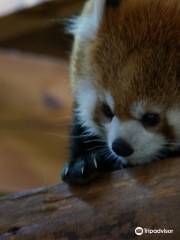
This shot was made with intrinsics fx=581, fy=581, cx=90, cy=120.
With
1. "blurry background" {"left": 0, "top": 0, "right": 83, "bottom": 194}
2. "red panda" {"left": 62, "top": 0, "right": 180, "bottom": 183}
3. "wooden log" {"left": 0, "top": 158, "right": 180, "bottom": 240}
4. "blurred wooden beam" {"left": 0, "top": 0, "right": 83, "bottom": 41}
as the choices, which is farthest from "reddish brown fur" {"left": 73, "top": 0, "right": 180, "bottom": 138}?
"blurry background" {"left": 0, "top": 0, "right": 83, "bottom": 194}

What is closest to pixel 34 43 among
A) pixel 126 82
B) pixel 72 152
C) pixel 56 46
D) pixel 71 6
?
pixel 56 46

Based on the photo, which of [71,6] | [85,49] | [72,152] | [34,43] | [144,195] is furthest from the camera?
[34,43]

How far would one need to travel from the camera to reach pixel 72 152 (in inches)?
93.3

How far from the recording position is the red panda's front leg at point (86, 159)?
2037mm

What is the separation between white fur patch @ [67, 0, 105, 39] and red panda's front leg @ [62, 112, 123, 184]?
0.37m

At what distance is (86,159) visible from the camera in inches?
85.3

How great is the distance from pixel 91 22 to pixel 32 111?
1.76m

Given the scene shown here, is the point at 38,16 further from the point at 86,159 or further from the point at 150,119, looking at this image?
the point at 150,119

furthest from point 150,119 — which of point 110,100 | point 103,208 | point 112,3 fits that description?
point 112,3

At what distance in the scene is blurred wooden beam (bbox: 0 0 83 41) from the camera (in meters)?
3.09

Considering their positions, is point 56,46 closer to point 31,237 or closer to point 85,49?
point 85,49

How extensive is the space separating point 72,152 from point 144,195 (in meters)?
0.60

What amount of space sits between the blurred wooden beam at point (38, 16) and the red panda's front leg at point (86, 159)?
91cm

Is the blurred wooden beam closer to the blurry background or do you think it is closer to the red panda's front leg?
the blurry background
